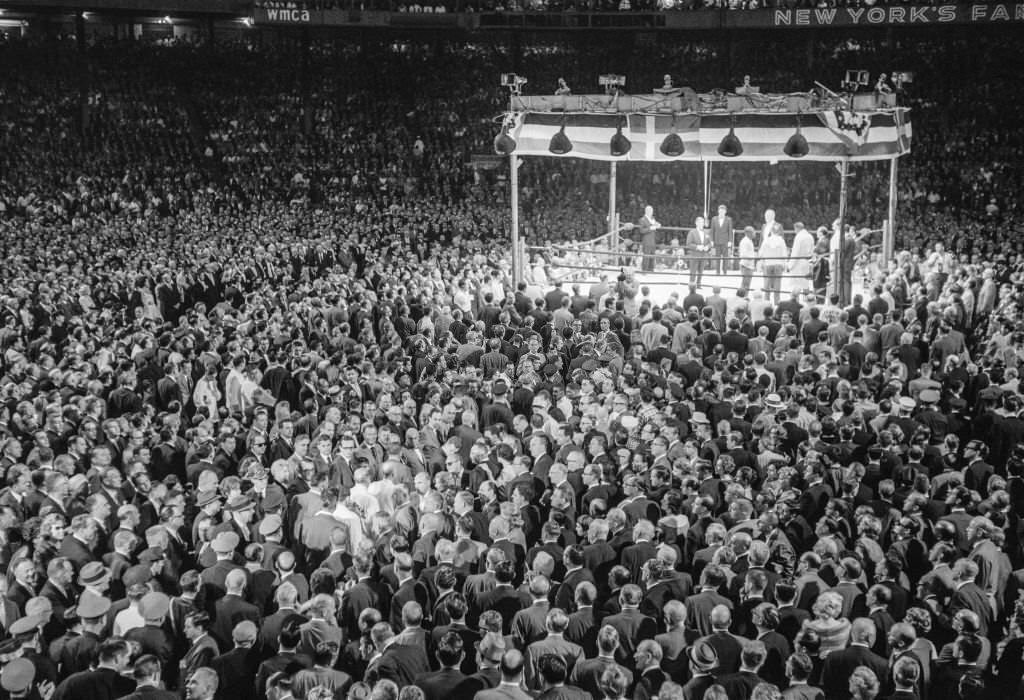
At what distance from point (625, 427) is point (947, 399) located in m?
3.37

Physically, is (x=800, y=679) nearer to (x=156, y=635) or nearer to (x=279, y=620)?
(x=279, y=620)

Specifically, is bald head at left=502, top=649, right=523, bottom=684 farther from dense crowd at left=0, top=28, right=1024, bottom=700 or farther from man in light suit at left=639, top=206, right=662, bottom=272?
man in light suit at left=639, top=206, right=662, bottom=272

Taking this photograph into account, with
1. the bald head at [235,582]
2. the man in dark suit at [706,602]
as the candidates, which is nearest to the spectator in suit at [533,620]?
the man in dark suit at [706,602]

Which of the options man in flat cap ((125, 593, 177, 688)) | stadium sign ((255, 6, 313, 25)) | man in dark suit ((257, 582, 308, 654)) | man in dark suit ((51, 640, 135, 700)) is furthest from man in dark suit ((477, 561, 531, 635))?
stadium sign ((255, 6, 313, 25))

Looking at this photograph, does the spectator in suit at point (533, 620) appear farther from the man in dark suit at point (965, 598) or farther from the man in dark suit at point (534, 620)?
the man in dark suit at point (965, 598)

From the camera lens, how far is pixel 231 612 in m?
6.32

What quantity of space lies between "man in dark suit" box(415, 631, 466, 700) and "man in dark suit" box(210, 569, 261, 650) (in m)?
1.30

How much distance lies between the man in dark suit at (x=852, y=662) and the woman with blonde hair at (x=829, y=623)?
0.14 m

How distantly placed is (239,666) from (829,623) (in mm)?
3338

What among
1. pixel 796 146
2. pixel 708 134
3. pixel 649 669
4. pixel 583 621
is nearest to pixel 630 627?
pixel 583 621

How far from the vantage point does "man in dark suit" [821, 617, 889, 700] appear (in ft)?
18.5

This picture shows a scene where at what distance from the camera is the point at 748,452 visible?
8.70 m

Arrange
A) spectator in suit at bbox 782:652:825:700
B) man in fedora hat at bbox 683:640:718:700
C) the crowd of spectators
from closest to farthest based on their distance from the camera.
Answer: spectator in suit at bbox 782:652:825:700, man in fedora hat at bbox 683:640:718:700, the crowd of spectators

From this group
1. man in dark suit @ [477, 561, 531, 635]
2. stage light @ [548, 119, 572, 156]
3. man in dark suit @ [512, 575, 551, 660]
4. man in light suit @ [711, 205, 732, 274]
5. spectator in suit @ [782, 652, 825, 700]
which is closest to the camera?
spectator in suit @ [782, 652, 825, 700]
